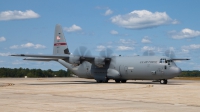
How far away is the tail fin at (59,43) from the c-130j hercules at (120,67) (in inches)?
13.2

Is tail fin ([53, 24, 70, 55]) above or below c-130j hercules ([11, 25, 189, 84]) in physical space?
above

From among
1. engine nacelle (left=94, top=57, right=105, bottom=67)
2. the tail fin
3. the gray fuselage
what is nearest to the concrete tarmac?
the gray fuselage

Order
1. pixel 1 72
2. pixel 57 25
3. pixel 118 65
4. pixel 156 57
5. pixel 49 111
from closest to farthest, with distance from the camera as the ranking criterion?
1. pixel 49 111
2. pixel 156 57
3. pixel 118 65
4. pixel 57 25
5. pixel 1 72

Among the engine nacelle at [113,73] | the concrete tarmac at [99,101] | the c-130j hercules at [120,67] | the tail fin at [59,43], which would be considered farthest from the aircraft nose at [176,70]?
the tail fin at [59,43]

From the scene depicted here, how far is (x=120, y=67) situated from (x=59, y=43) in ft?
43.1

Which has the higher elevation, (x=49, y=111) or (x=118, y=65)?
(x=118, y=65)

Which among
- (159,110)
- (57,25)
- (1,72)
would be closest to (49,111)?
(159,110)

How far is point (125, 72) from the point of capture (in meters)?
46.2

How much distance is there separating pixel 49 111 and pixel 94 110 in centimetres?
203

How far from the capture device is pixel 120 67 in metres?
46.9

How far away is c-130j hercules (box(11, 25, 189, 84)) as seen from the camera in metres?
42.8

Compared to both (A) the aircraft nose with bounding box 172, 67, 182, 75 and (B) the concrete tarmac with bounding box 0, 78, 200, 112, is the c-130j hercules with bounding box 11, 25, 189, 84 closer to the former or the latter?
(A) the aircraft nose with bounding box 172, 67, 182, 75

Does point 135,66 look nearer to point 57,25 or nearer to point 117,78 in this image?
point 117,78

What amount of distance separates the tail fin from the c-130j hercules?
334mm
